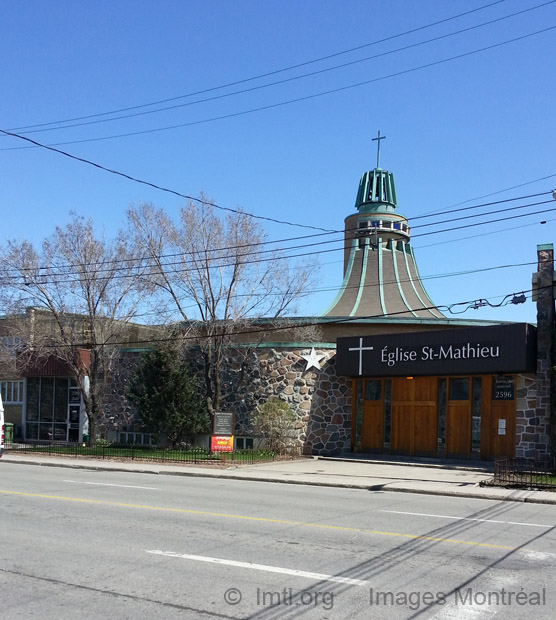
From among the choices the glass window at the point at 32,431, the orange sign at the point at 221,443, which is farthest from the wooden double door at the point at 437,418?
the glass window at the point at 32,431

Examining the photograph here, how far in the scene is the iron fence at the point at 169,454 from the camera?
25.1 meters

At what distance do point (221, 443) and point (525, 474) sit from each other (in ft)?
34.8

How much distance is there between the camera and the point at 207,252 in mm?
27625

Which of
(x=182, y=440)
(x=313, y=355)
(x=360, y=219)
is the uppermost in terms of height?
(x=360, y=219)

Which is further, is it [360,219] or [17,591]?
[360,219]

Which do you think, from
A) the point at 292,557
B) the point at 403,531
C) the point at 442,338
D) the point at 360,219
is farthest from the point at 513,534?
the point at 360,219

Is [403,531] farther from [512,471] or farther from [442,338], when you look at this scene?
[442,338]

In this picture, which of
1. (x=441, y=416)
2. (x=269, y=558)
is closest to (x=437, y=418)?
(x=441, y=416)

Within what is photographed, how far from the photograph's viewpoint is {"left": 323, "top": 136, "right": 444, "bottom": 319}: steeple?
4131 cm

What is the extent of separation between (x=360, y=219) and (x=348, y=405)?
66.0ft

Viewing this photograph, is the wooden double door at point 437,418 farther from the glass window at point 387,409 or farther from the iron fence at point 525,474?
the iron fence at point 525,474

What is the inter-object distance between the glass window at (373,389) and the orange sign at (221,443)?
246 inches

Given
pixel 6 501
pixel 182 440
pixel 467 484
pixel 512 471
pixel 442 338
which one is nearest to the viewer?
pixel 6 501

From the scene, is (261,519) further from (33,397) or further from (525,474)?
(33,397)
